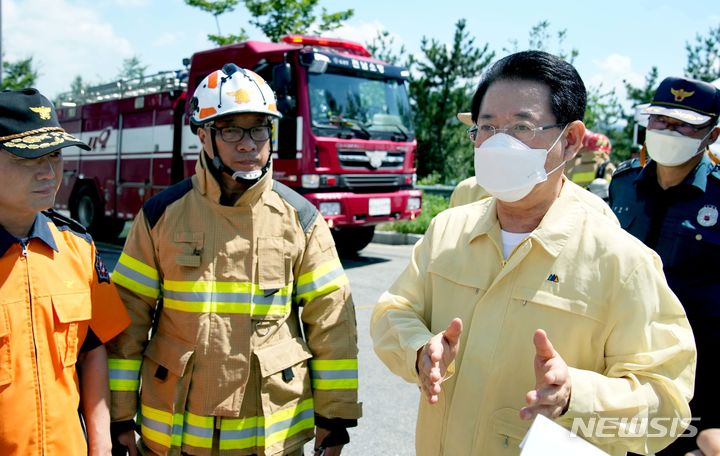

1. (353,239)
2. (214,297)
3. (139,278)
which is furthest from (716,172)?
(353,239)

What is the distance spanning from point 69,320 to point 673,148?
2.64 meters

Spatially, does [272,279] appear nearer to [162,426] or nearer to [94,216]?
[162,426]

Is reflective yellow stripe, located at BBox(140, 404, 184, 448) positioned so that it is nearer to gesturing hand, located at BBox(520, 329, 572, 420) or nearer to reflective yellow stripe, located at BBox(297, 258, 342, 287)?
reflective yellow stripe, located at BBox(297, 258, 342, 287)

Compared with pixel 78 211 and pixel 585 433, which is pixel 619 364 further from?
pixel 78 211

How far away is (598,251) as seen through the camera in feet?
5.24

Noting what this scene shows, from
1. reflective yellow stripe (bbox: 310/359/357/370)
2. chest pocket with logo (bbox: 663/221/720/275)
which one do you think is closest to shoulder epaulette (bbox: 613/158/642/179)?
chest pocket with logo (bbox: 663/221/720/275)

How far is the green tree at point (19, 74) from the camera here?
2977 cm

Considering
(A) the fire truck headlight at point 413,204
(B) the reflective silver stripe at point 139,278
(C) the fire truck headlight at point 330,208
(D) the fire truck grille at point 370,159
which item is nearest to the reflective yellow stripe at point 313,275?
(B) the reflective silver stripe at point 139,278

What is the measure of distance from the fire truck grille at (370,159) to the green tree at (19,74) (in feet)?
87.0

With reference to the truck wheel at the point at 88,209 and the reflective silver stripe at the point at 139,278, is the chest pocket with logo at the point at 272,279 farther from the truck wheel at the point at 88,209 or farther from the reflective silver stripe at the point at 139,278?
the truck wheel at the point at 88,209

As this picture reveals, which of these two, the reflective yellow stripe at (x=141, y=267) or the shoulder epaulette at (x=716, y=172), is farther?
the shoulder epaulette at (x=716, y=172)

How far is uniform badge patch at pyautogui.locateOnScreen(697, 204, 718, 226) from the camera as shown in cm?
269

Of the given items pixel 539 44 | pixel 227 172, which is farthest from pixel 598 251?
pixel 539 44

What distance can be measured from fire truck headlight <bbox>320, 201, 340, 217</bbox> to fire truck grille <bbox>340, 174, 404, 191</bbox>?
335mm
